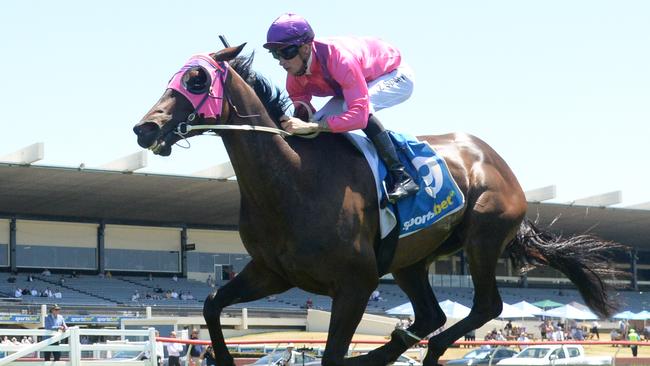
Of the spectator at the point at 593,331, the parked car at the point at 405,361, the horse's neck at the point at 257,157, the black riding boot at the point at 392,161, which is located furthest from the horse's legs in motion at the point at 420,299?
the spectator at the point at 593,331

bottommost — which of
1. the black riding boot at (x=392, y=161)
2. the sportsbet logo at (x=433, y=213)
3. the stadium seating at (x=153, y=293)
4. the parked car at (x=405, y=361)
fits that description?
the stadium seating at (x=153, y=293)

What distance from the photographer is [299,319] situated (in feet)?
143

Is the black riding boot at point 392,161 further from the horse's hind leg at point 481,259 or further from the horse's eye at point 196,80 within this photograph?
the horse's eye at point 196,80

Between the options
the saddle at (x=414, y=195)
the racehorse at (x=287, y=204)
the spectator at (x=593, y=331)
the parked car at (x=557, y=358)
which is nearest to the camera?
the racehorse at (x=287, y=204)

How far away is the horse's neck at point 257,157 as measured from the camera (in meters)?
6.52

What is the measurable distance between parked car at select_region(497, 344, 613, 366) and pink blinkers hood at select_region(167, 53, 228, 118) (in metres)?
6.72

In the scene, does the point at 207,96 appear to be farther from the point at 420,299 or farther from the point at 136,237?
the point at 136,237

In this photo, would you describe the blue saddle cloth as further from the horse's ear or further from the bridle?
the horse's ear

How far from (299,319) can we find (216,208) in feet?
23.5

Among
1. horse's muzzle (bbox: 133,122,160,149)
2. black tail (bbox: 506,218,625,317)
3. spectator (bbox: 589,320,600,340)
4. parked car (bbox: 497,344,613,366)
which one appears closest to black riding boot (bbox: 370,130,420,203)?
horse's muzzle (bbox: 133,122,160,149)

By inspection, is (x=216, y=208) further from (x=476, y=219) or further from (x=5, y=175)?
(x=476, y=219)

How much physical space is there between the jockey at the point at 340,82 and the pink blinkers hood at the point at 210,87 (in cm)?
41

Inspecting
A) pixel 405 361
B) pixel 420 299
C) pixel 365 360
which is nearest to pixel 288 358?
pixel 405 361

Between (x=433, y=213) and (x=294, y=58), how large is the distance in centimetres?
142
